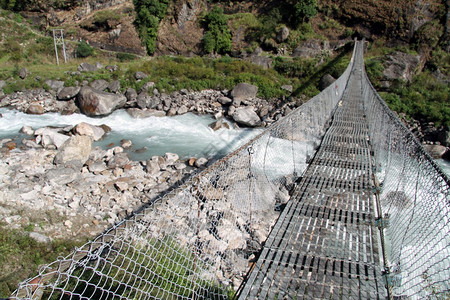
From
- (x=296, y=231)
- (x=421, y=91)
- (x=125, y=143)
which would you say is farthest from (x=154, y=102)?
(x=421, y=91)

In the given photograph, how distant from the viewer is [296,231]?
2.48 meters

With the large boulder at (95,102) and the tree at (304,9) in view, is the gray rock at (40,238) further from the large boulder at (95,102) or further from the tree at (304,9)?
the tree at (304,9)

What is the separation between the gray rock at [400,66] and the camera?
13.3 meters

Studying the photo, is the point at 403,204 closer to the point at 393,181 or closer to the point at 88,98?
the point at 393,181

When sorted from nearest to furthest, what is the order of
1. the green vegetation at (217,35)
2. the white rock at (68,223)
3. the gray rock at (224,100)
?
1. the white rock at (68,223)
2. the gray rock at (224,100)
3. the green vegetation at (217,35)

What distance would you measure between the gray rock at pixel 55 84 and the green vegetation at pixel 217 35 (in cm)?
921

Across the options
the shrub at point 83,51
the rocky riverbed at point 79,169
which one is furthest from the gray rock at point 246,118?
the shrub at point 83,51

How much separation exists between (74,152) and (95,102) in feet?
12.5

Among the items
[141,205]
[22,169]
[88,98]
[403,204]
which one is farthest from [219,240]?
[88,98]

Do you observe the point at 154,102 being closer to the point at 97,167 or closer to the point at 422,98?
the point at 97,167

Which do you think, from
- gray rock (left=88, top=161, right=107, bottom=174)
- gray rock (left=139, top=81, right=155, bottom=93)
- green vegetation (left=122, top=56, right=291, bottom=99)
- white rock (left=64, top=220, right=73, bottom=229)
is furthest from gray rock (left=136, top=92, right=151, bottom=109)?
white rock (left=64, top=220, right=73, bottom=229)

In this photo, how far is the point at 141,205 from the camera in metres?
5.42

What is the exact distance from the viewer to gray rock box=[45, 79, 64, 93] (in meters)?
11.4

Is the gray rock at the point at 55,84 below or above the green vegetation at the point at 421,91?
below
